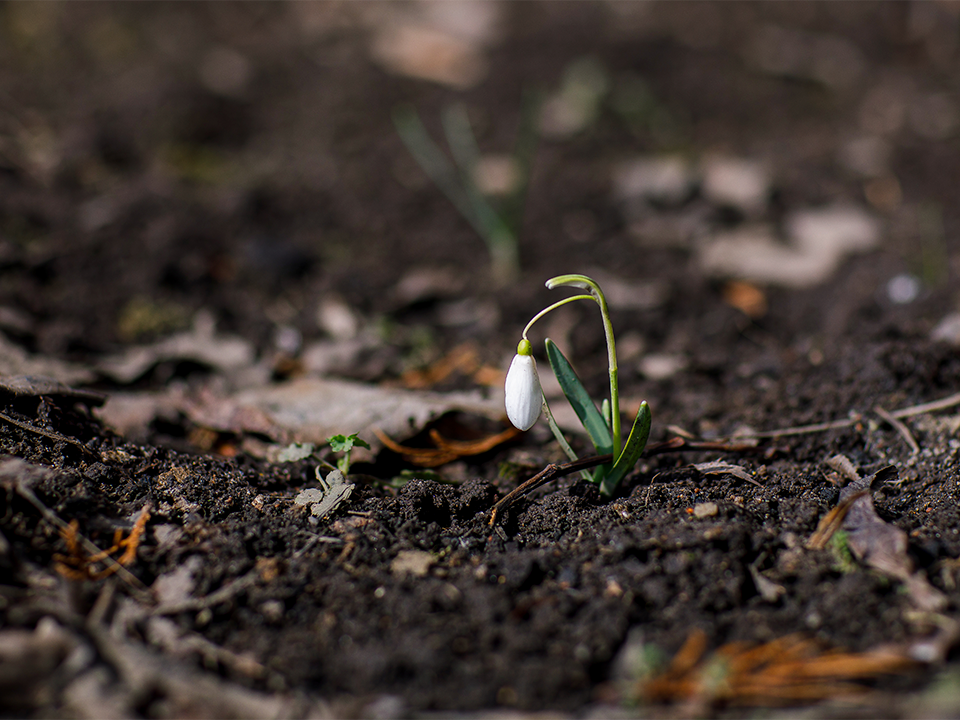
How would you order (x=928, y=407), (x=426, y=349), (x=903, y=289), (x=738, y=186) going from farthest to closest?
(x=738, y=186) < (x=903, y=289) < (x=426, y=349) < (x=928, y=407)

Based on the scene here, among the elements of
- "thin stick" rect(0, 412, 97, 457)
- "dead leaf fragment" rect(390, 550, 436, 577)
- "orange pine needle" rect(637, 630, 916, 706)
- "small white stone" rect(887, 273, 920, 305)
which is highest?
"thin stick" rect(0, 412, 97, 457)

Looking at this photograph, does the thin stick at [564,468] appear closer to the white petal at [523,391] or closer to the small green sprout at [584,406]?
the small green sprout at [584,406]

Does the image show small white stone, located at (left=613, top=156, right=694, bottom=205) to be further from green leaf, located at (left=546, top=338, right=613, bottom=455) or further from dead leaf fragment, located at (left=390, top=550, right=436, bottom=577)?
dead leaf fragment, located at (left=390, top=550, right=436, bottom=577)

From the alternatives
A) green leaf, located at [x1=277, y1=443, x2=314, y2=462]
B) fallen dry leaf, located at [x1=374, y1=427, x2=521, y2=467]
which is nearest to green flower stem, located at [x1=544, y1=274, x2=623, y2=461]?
fallen dry leaf, located at [x1=374, y1=427, x2=521, y2=467]

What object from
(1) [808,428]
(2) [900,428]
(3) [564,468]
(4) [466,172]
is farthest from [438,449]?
(4) [466,172]

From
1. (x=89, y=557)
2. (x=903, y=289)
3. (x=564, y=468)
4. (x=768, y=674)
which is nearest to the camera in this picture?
(x=768, y=674)

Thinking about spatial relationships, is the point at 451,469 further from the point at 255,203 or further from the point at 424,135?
Result: the point at 424,135

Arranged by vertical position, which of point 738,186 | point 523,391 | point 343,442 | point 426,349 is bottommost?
point 523,391

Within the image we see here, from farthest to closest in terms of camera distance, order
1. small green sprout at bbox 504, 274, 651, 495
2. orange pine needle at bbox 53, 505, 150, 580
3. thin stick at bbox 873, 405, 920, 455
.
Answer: thin stick at bbox 873, 405, 920, 455 → small green sprout at bbox 504, 274, 651, 495 → orange pine needle at bbox 53, 505, 150, 580

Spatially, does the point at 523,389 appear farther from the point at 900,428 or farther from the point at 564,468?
the point at 900,428
